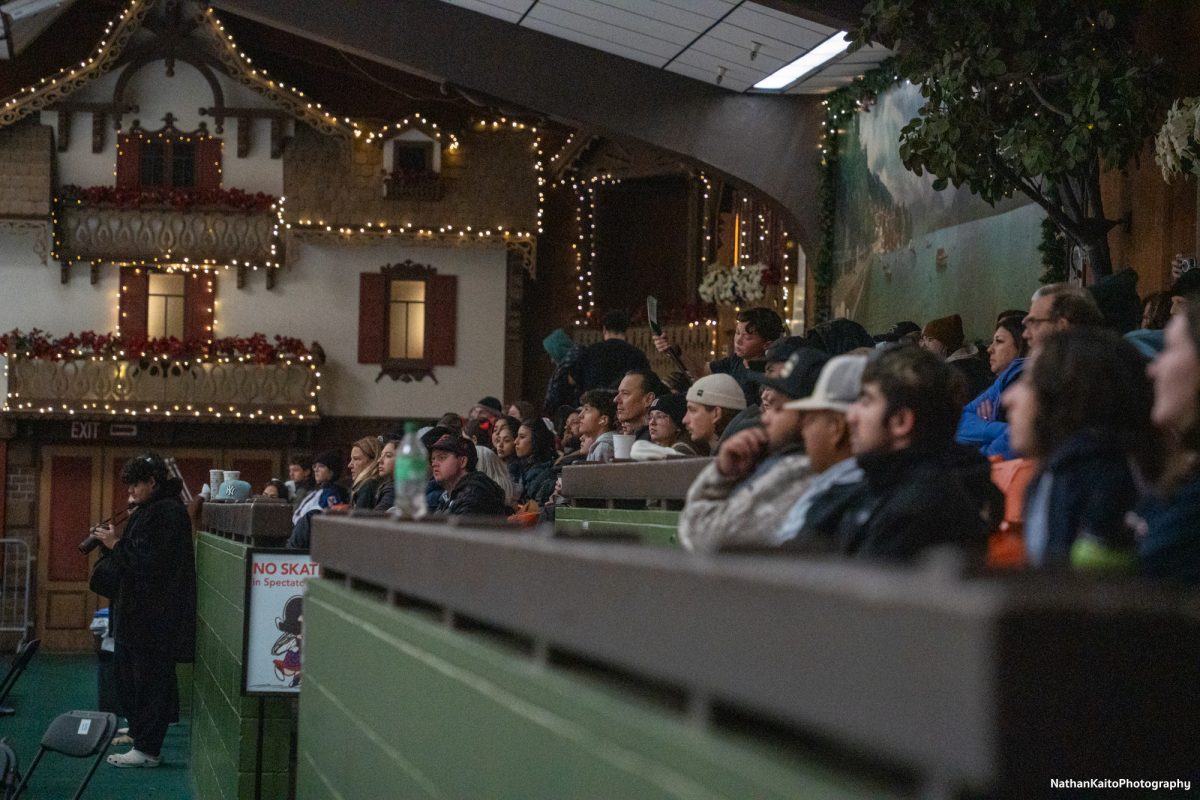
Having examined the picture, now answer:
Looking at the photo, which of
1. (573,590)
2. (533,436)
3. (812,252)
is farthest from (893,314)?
(573,590)

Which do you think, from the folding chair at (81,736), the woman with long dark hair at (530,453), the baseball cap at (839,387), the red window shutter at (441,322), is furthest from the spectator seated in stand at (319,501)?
the red window shutter at (441,322)

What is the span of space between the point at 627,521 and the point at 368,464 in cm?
506

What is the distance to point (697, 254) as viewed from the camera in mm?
24734

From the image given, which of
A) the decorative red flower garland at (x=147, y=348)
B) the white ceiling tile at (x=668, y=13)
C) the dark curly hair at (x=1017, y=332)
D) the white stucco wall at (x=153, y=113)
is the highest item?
the white stucco wall at (x=153, y=113)

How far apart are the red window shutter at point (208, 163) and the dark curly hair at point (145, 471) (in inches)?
553

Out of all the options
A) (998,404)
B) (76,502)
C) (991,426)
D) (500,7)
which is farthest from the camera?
(76,502)

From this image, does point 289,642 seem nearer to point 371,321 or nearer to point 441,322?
point 371,321

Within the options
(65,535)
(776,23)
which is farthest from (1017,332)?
(65,535)

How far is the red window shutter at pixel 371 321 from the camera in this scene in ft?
85.4

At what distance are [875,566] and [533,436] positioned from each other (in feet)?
33.9

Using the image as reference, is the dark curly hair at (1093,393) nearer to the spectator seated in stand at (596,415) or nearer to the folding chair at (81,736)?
the spectator seated in stand at (596,415)

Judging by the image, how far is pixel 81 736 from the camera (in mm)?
9211

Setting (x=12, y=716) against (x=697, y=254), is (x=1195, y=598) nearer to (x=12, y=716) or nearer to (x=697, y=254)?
(x=12, y=716)

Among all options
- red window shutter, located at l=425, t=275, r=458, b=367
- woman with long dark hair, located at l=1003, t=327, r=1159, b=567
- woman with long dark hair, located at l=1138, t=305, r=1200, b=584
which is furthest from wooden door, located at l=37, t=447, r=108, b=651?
woman with long dark hair, located at l=1138, t=305, r=1200, b=584
